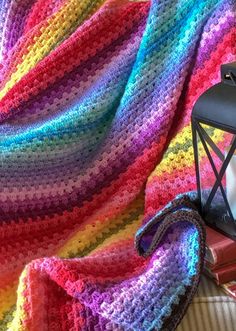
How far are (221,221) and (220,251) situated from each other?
0.07 metres

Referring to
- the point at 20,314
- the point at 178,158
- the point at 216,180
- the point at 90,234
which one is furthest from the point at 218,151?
the point at 20,314

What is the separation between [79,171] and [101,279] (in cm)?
37

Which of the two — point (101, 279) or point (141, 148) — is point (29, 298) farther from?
point (141, 148)

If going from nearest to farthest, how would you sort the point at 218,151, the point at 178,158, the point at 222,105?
the point at 222,105 < the point at 218,151 < the point at 178,158

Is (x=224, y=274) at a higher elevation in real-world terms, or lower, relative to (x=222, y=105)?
lower

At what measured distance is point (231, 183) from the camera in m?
1.04

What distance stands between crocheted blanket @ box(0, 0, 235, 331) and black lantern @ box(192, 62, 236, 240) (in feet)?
0.36

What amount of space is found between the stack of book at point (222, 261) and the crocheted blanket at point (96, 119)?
13 cm

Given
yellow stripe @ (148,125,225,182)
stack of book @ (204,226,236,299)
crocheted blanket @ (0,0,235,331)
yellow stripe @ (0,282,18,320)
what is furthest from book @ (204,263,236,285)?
yellow stripe @ (0,282,18,320)

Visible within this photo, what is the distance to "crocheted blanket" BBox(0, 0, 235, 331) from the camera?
1.25 meters

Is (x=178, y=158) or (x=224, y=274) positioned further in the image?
(x=178, y=158)

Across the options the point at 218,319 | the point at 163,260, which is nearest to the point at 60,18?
the point at 163,260

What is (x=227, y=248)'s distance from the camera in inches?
40.6

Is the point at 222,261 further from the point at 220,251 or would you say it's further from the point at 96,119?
the point at 96,119
